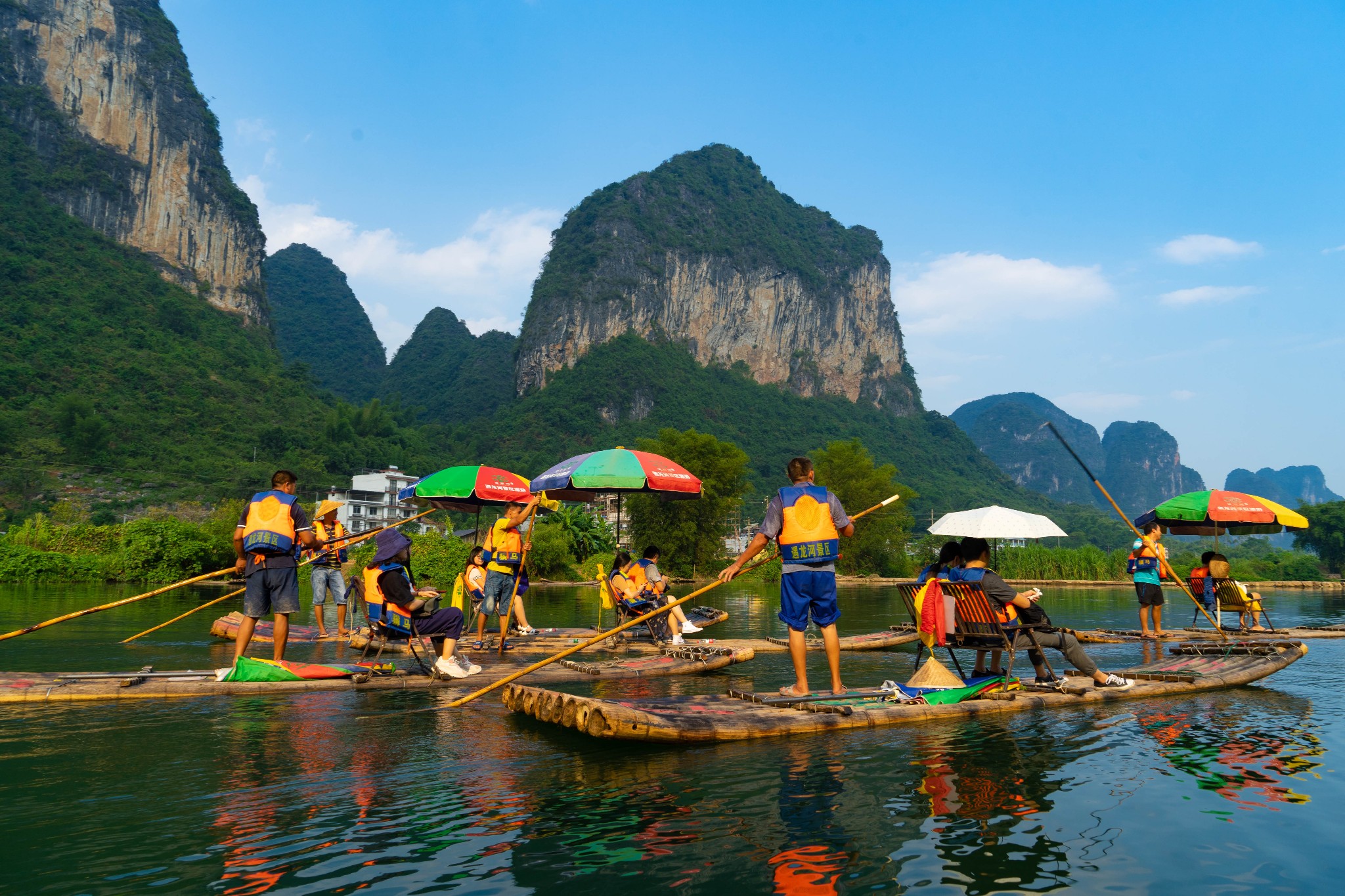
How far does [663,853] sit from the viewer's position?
3898mm

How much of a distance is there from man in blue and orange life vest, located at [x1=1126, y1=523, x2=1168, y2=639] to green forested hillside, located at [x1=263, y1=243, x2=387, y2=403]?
147 metres

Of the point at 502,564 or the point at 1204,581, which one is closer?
the point at 502,564

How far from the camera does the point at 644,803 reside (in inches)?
184

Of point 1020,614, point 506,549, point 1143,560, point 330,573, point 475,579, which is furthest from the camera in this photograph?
point 1143,560

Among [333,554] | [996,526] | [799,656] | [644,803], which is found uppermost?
[333,554]

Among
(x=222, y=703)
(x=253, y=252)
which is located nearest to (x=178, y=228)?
(x=253, y=252)

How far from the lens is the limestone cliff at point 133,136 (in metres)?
85.1

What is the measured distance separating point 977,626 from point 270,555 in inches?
265

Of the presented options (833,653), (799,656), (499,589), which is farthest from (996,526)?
(499,589)

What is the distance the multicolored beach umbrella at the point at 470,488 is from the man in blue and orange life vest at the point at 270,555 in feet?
8.72

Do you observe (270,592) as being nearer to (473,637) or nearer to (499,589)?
(499,589)

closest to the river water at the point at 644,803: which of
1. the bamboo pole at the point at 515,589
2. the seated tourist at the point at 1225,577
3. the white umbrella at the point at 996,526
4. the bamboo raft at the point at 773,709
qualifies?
the bamboo raft at the point at 773,709

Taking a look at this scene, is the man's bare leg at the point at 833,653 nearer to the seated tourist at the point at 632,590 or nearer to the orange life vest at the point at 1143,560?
the seated tourist at the point at 632,590

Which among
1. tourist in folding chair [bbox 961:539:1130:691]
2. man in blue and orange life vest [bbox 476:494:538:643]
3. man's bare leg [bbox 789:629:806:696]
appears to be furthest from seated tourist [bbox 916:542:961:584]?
man in blue and orange life vest [bbox 476:494:538:643]
